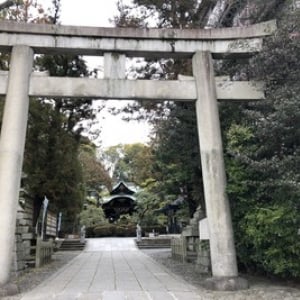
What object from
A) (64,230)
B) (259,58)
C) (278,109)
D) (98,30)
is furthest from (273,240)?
(64,230)

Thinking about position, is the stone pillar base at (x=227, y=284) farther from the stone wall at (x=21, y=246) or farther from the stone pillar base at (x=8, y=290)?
the stone wall at (x=21, y=246)

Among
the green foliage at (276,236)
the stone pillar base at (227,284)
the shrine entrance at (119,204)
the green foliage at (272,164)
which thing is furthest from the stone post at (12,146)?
the shrine entrance at (119,204)

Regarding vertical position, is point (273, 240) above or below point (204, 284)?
above

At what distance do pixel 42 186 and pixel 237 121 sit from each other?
36.2ft

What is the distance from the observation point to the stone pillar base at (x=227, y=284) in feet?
27.9

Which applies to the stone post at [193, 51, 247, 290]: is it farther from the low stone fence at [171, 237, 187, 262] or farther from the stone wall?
the low stone fence at [171, 237, 187, 262]

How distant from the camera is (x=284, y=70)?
30.3 ft

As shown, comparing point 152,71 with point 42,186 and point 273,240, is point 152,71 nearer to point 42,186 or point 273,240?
point 42,186

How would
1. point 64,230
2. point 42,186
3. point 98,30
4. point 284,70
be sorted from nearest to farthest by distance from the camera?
point 284,70, point 98,30, point 42,186, point 64,230

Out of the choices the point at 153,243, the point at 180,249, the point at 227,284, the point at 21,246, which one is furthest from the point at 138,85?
the point at 153,243

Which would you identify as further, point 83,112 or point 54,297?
point 83,112

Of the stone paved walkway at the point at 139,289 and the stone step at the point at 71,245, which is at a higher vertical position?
the stone step at the point at 71,245

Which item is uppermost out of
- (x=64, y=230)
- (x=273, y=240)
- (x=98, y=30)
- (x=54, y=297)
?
(x=98, y=30)

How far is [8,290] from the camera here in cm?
825
